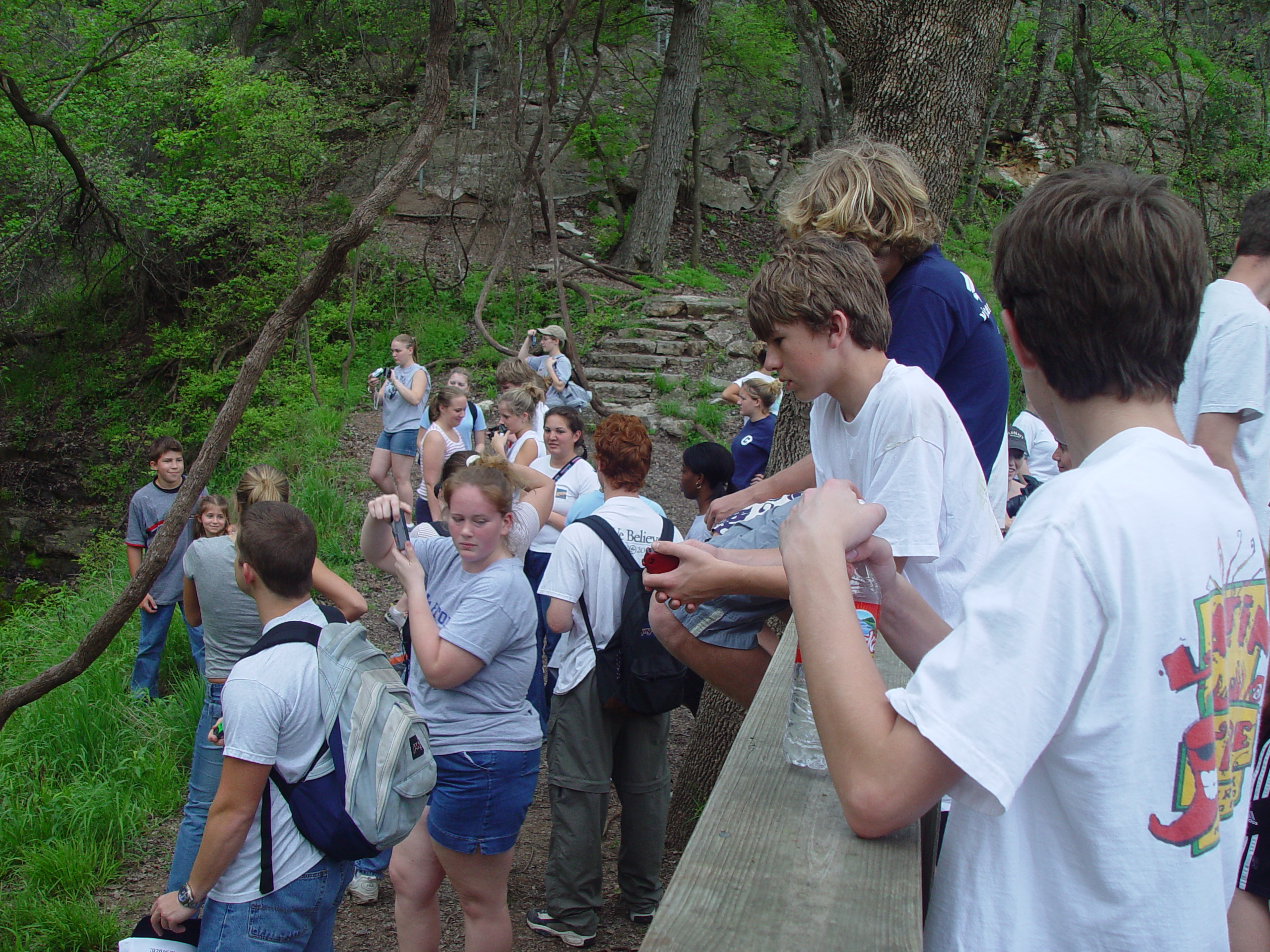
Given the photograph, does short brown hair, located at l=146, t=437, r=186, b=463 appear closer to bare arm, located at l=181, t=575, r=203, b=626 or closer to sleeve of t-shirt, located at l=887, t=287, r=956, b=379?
bare arm, located at l=181, t=575, r=203, b=626

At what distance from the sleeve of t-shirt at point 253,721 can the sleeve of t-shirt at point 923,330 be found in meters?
1.86

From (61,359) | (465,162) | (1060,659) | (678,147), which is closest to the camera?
(1060,659)

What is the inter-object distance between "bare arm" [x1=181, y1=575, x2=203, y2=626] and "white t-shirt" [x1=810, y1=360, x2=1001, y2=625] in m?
3.89

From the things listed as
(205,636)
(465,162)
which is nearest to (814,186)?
(205,636)

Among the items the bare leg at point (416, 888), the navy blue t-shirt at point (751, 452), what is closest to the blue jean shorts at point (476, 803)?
the bare leg at point (416, 888)

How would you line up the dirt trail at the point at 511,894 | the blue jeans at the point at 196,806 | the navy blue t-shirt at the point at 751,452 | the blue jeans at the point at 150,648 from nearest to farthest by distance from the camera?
the blue jeans at the point at 196,806, the dirt trail at the point at 511,894, the navy blue t-shirt at the point at 751,452, the blue jeans at the point at 150,648

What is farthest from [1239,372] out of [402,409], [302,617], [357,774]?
[402,409]

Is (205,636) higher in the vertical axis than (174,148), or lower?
lower

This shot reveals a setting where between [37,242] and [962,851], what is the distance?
18.7 meters

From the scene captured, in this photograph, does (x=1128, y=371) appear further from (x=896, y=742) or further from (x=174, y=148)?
(x=174, y=148)

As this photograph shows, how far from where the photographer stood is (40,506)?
633 inches

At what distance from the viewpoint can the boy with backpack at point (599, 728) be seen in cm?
358

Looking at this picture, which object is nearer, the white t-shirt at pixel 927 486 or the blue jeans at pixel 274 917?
the white t-shirt at pixel 927 486

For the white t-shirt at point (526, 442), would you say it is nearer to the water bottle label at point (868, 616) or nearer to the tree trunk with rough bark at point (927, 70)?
the tree trunk with rough bark at point (927, 70)
